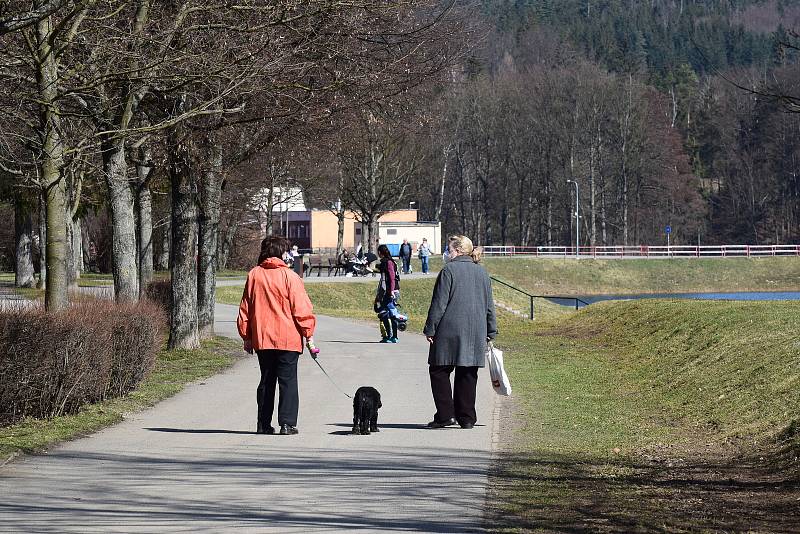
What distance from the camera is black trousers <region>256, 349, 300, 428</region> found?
11430mm

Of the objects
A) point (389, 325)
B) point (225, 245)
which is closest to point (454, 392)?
point (389, 325)

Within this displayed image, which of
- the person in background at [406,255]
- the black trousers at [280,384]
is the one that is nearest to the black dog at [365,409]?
the black trousers at [280,384]

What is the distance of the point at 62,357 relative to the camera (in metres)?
12.1

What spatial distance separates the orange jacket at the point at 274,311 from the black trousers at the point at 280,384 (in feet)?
0.44

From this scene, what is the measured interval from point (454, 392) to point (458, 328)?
65 cm

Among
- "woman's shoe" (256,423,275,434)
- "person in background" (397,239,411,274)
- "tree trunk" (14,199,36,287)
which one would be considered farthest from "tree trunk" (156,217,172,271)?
"woman's shoe" (256,423,275,434)

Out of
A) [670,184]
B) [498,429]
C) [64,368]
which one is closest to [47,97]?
[64,368]

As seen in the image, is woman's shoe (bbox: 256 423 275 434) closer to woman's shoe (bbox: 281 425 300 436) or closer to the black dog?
woman's shoe (bbox: 281 425 300 436)

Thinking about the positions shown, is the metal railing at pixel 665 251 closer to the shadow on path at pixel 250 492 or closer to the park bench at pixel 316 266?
the park bench at pixel 316 266

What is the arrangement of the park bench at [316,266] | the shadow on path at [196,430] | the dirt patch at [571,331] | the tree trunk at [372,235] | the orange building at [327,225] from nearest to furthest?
1. the shadow on path at [196,430]
2. the dirt patch at [571,331]
3. the park bench at [316,266]
4. the tree trunk at [372,235]
5. the orange building at [327,225]

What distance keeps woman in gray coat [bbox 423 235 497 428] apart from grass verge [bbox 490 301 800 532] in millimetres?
640

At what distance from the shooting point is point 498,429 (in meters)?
12.3

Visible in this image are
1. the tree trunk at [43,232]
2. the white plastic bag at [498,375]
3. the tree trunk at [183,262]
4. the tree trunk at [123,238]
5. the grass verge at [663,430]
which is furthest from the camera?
the tree trunk at [183,262]

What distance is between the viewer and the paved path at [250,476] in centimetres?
746
